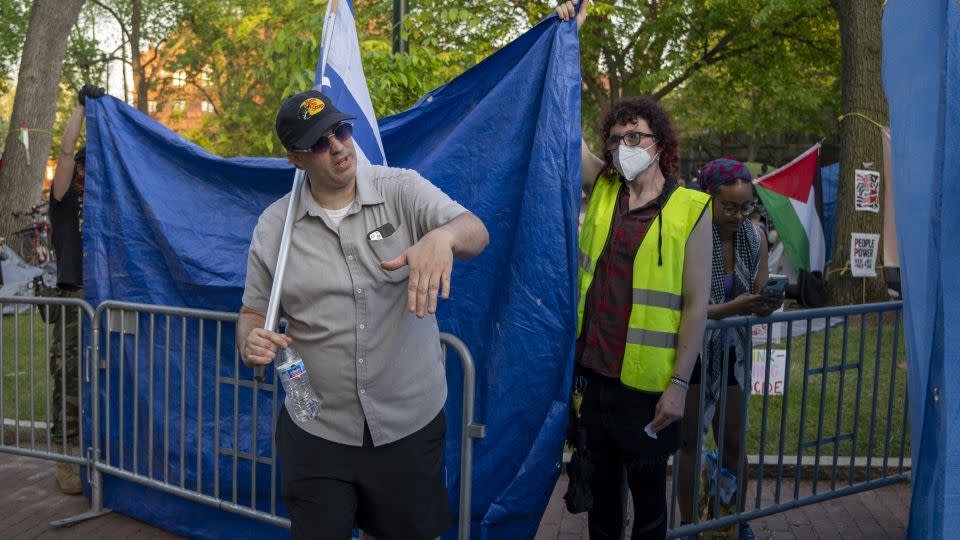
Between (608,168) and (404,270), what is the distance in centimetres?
108

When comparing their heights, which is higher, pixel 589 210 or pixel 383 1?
pixel 383 1

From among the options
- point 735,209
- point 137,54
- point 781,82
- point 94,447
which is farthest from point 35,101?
point 137,54

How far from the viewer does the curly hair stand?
354cm

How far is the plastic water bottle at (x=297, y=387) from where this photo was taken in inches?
110

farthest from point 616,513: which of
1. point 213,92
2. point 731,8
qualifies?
point 213,92

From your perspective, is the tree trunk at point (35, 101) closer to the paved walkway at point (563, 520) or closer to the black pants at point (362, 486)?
the paved walkway at point (563, 520)

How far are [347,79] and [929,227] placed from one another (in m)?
2.22

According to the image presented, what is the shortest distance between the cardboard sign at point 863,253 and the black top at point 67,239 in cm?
979

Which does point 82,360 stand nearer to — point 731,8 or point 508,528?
point 508,528

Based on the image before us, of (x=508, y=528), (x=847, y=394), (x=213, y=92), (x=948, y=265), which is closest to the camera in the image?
(x=948, y=265)

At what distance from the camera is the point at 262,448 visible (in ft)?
14.8

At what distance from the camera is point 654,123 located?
3.54 m


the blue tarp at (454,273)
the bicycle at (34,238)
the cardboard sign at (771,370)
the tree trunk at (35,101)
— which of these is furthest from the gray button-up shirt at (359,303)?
the bicycle at (34,238)

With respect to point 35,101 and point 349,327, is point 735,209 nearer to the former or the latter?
point 349,327
